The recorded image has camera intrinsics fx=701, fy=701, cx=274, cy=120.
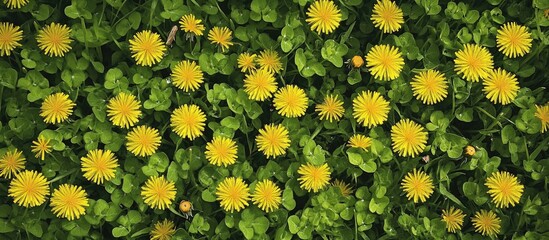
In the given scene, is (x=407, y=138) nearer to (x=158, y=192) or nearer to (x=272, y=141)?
(x=272, y=141)

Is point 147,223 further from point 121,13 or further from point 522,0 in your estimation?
point 522,0

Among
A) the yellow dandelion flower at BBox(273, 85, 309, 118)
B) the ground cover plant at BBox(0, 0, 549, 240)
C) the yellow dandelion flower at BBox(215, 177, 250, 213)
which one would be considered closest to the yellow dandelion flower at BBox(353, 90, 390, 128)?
the ground cover plant at BBox(0, 0, 549, 240)

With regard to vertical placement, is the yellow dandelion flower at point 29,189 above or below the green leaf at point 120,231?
above

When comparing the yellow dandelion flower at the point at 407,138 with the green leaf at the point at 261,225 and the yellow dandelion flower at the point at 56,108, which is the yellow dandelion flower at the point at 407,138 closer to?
the green leaf at the point at 261,225

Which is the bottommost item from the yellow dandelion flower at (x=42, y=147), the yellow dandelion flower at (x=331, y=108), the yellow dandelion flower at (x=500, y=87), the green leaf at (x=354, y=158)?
the yellow dandelion flower at (x=42, y=147)

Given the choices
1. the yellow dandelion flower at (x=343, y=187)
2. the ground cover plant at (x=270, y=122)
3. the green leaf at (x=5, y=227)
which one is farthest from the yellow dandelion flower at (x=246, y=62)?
the green leaf at (x=5, y=227)

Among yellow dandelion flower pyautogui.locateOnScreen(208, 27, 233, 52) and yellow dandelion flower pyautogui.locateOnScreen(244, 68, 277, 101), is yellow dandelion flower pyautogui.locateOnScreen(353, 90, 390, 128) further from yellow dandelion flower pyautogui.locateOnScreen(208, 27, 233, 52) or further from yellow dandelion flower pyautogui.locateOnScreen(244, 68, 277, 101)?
yellow dandelion flower pyautogui.locateOnScreen(208, 27, 233, 52)
